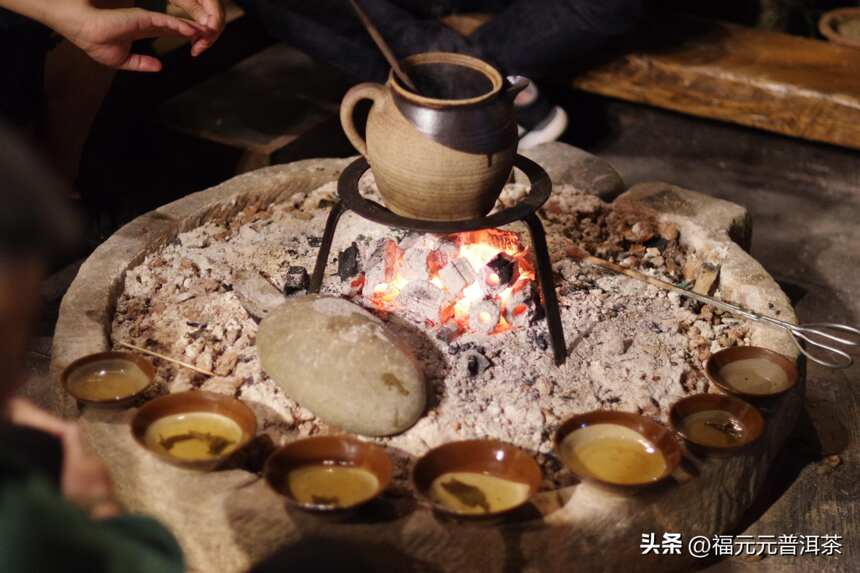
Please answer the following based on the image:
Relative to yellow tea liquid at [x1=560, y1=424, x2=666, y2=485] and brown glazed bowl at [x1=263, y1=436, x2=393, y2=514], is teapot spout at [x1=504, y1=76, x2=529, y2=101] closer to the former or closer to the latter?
yellow tea liquid at [x1=560, y1=424, x2=666, y2=485]

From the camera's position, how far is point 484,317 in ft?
12.6

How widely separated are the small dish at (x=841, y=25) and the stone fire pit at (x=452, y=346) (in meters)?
2.52

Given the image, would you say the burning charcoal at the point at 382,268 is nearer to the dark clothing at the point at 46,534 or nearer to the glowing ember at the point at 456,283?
the glowing ember at the point at 456,283

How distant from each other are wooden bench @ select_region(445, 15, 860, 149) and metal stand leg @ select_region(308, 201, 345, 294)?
3.14 meters

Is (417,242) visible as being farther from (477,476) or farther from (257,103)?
(257,103)

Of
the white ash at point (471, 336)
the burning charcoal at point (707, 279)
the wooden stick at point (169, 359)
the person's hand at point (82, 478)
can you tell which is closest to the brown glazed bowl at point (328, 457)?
the white ash at point (471, 336)

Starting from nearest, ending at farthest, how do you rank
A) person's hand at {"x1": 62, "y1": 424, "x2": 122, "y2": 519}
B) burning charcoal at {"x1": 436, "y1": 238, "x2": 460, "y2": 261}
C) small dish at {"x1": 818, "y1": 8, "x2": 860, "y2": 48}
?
person's hand at {"x1": 62, "y1": 424, "x2": 122, "y2": 519}
burning charcoal at {"x1": 436, "y1": 238, "x2": 460, "y2": 261}
small dish at {"x1": 818, "y1": 8, "x2": 860, "y2": 48}

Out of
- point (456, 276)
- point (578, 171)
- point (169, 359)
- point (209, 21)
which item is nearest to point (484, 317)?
point (456, 276)

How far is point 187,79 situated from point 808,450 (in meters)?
4.65

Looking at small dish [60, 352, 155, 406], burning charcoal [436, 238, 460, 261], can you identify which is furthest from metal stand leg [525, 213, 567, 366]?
small dish [60, 352, 155, 406]

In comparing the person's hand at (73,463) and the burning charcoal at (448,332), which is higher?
the person's hand at (73,463)

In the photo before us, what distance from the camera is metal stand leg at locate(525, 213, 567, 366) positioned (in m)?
3.54

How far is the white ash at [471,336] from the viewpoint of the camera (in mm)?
3484

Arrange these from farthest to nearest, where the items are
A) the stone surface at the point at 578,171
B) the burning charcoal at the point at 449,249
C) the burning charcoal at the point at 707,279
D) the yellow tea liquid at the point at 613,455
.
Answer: the stone surface at the point at 578,171 < the burning charcoal at the point at 707,279 < the burning charcoal at the point at 449,249 < the yellow tea liquid at the point at 613,455
